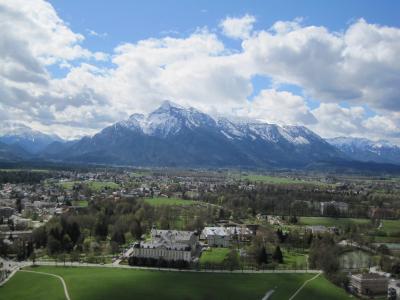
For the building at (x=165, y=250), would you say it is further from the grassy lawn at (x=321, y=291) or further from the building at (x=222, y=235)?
the grassy lawn at (x=321, y=291)

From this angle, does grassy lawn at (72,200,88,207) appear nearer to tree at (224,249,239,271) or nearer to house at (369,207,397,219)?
tree at (224,249,239,271)

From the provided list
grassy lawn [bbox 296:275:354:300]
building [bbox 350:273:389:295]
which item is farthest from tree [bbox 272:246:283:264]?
building [bbox 350:273:389:295]

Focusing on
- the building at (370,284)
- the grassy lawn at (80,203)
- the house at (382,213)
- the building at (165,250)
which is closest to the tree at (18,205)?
the grassy lawn at (80,203)

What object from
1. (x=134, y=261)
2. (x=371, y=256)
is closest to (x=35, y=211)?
(x=134, y=261)

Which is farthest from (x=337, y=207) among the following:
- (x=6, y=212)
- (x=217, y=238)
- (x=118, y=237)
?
(x=6, y=212)

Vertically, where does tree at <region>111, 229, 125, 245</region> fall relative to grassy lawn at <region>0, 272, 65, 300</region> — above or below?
above
